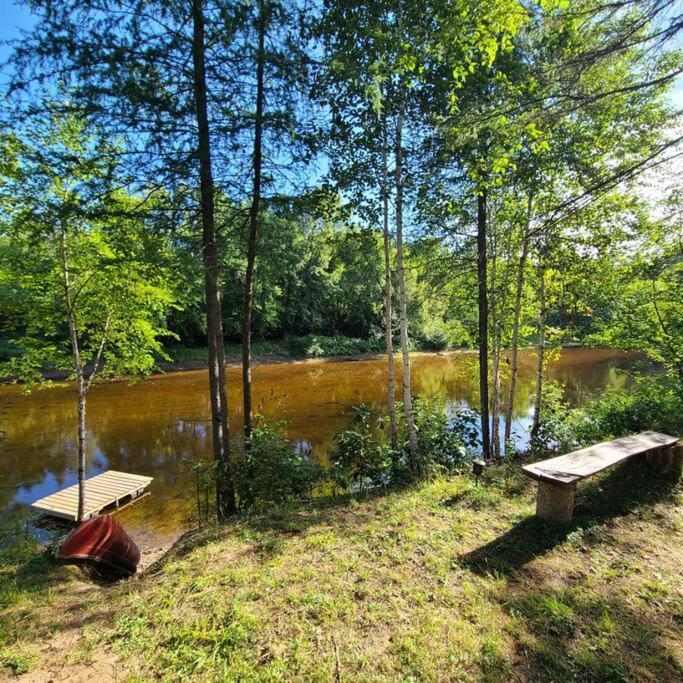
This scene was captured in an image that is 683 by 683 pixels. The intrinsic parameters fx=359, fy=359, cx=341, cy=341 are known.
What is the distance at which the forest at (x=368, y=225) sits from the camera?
3.25m

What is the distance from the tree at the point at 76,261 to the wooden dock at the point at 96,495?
26.2 inches

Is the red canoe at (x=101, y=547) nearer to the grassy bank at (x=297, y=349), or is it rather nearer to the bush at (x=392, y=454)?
the bush at (x=392, y=454)

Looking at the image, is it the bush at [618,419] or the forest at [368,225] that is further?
the bush at [618,419]

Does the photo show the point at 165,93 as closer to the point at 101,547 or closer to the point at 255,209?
the point at 255,209

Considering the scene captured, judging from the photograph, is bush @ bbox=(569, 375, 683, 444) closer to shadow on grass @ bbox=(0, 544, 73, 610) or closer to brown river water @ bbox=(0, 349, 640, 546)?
brown river water @ bbox=(0, 349, 640, 546)

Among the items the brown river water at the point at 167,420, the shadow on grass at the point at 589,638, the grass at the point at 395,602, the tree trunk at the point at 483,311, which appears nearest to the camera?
the shadow on grass at the point at 589,638

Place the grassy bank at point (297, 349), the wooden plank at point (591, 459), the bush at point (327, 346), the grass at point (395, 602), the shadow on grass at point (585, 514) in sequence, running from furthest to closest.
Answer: the bush at point (327, 346) → the grassy bank at point (297, 349) → the wooden plank at point (591, 459) → the shadow on grass at point (585, 514) → the grass at point (395, 602)

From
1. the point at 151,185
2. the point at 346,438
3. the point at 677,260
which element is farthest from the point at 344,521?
the point at 677,260

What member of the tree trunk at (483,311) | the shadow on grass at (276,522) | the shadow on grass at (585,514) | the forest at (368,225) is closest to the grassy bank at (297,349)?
the forest at (368,225)

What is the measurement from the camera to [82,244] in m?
5.79

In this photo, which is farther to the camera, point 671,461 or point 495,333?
point 495,333

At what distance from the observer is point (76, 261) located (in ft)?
19.0

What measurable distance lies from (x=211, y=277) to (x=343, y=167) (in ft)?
9.74

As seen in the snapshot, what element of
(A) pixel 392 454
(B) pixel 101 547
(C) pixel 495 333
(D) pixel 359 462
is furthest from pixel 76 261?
(C) pixel 495 333
